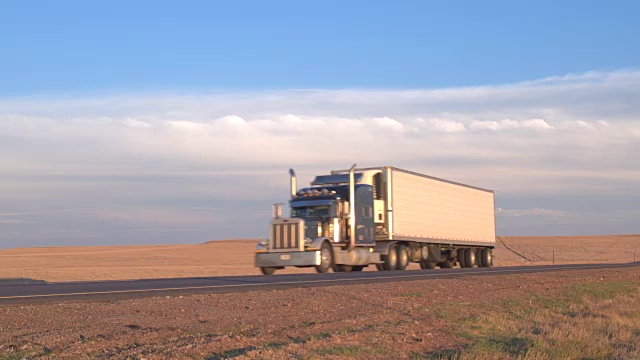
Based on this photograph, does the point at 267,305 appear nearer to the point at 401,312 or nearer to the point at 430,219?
the point at 401,312

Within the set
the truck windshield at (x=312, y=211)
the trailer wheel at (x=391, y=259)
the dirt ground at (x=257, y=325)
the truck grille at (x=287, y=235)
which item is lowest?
the dirt ground at (x=257, y=325)

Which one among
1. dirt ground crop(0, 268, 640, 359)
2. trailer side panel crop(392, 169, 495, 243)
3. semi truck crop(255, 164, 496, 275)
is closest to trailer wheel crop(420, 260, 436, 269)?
semi truck crop(255, 164, 496, 275)

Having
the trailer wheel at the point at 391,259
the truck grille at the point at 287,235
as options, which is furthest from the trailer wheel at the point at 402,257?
the truck grille at the point at 287,235

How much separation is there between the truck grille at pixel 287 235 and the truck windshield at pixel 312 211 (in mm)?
1160

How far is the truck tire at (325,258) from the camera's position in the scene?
3097 centimetres

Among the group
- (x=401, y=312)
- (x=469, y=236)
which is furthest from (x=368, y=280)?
(x=469, y=236)

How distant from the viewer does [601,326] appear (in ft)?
48.2

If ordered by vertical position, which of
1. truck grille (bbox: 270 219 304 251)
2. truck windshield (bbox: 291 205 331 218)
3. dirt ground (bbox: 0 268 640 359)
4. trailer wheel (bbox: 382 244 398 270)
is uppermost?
truck windshield (bbox: 291 205 331 218)

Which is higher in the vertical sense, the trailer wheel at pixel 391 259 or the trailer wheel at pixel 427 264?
the trailer wheel at pixel 391 259

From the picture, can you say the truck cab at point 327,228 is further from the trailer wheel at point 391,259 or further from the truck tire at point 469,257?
the truck tire at point 469,257

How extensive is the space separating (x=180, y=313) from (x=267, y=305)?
6.93ft

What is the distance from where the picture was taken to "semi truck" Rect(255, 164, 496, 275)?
31172mm

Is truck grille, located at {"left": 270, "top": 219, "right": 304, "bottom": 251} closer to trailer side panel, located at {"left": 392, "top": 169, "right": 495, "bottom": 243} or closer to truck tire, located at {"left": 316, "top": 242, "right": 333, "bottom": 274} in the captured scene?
truck tire, located at {"left": 316, "top": 242, "right": 333, "bottom": 274}

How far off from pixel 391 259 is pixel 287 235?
5.72 metres
